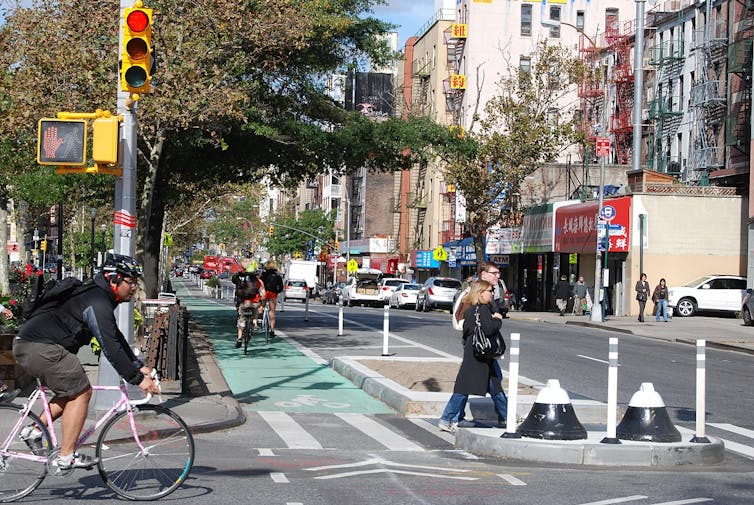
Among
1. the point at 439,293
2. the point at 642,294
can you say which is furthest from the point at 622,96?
the point at 642,294

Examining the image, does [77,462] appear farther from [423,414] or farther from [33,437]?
[423,414]

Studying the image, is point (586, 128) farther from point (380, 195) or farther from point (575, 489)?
point (575, 489)

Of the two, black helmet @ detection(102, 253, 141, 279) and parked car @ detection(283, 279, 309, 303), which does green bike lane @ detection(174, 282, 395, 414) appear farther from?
Answer: parked car @ detection(283, 279, 309, 303)

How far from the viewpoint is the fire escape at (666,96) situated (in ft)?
191

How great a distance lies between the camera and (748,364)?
25.2 metres

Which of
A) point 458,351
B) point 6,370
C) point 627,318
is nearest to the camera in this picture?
point 6,370

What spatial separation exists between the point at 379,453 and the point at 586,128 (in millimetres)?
60383

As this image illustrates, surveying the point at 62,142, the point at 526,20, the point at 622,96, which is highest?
the point at 526,20

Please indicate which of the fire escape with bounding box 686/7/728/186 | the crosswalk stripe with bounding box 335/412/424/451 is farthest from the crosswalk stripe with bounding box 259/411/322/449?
the fire escape with bounding box 686/7/728/186

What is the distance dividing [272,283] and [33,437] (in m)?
18.9

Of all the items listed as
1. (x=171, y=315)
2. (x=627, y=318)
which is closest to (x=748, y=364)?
(x=171, y=315)

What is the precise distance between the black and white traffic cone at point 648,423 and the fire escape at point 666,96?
158 feet

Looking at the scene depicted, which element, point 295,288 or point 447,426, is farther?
point 295,288

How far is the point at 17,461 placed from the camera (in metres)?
8.10
